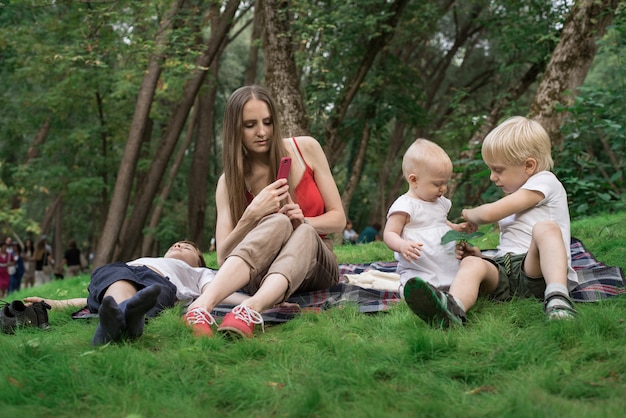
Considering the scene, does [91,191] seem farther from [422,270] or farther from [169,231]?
[422,270]

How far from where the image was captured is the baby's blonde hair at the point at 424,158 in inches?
153

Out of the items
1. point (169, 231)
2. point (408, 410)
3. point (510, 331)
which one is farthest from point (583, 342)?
point (169, 231)

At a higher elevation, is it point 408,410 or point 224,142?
point 224,142

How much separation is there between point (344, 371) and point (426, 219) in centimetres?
156

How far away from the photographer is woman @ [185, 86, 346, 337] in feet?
11.5

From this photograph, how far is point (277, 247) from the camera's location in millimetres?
3768

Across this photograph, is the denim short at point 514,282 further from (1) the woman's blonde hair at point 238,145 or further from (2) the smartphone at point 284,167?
(1) the woman's blonde hair at point 238,145

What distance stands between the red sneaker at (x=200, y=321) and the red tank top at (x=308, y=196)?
4.04 ft

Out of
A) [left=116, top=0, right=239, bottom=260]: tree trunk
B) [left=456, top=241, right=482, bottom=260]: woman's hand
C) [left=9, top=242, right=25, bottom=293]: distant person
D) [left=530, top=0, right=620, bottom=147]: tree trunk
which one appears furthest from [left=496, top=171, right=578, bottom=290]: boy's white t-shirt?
[left=9, top=242, right=25, bottom=293]: distant person

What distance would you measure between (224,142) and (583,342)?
8.02 feet

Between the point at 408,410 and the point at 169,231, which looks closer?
the point at 408,410

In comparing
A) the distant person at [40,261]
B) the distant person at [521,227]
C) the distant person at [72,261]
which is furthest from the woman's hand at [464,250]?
the distant person at [40,261]

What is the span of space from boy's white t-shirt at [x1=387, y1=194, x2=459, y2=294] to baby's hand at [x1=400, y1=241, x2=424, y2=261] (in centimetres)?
21

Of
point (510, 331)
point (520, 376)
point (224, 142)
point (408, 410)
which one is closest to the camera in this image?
point (408, 410)
